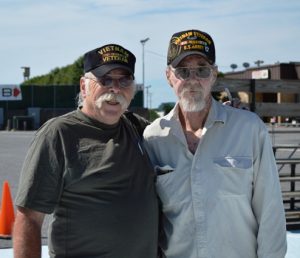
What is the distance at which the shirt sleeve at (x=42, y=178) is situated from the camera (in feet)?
8.72

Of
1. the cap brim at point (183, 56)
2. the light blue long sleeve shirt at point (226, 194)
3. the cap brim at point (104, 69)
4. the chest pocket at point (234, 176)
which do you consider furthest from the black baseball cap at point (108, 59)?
the chest pocket at point (234, 176)

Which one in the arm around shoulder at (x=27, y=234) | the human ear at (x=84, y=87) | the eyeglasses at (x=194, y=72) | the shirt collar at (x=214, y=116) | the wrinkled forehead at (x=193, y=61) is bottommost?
the arm around shoulder at (x=27, y=234)

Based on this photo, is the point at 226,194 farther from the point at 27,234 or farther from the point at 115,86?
the point at 27,234

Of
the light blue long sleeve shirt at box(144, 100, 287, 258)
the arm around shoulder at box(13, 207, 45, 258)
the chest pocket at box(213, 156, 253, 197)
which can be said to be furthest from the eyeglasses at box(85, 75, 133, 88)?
the arm around shoulder at box(13, 207, 45, 258)

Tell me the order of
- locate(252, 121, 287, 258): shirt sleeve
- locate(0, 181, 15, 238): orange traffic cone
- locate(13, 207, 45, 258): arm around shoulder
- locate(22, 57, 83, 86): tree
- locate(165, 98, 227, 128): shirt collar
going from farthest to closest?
1. locate(22, 57, 83, 86): tree
2. locate(0, 181, 15, 238): orange traffic cone
3. locate(165, 98, 227, 128): shirt collar
4. locate(252, 121, 287, 258): shirt sleeve
5. locate(13, 207, 45, 258): arm around shoulder

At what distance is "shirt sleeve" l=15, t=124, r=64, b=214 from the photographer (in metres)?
2.66

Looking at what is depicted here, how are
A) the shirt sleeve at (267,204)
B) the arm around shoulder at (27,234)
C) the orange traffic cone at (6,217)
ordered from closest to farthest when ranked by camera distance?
the arm around shoulder at (27,234), the shirt sleeve at (267,204), the orange traffic cone at (6,217)

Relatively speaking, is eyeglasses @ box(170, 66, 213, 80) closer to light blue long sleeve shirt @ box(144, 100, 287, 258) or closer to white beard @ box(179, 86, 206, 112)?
white beard @ box(179, 86, 206, 112)

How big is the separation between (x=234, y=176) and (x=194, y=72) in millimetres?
634

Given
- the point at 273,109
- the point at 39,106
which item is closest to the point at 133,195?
the point at 273,109

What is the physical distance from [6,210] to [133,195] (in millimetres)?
4879

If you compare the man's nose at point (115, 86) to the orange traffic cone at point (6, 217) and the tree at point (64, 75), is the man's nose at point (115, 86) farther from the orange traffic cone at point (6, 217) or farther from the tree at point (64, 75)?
the tree at point (64, 75)

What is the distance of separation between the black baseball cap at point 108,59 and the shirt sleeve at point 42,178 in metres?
0.54

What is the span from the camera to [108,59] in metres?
3.01
